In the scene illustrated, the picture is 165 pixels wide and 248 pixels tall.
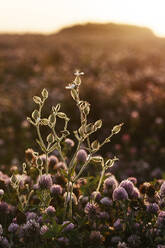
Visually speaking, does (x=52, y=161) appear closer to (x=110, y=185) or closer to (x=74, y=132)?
(x=110, y=185)

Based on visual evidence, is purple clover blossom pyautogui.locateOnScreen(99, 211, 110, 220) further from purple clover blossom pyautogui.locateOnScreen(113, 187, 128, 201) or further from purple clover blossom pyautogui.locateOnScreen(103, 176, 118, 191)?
purple clover blossom pyautogui.locateOnScreen(113, 187, 128, 201)

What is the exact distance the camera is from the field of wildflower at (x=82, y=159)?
2.46m

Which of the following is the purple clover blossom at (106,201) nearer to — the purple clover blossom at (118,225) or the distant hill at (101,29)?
the purple clover blossom at (118,225)

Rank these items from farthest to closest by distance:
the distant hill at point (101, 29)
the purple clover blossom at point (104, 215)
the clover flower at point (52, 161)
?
the distant hill at point (101, 29) → the clover flower at point (52, 161) → the purple clover blossom at point (104, 215)

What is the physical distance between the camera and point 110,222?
2904 millimetres

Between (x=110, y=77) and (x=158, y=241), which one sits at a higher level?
(x=158, y=241)

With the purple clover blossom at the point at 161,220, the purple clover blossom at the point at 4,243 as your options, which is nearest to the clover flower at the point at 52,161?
the purple clover blossom at the point at 4,243

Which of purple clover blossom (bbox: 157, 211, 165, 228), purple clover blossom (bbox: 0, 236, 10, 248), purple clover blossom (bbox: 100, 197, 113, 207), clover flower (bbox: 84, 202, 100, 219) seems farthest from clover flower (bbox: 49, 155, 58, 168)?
purple clover blossom (bbox: 157, 211, 165, 228)

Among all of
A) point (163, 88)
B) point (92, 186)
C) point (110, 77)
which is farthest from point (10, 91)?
point (92, 186)

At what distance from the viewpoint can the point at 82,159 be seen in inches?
130

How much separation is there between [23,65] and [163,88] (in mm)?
8204

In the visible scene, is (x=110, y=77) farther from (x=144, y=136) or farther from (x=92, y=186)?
(x=92, y=186)

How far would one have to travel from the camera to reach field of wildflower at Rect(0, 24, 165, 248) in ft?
8.07

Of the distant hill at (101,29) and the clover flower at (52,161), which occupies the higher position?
the clover flower at (52,161)
